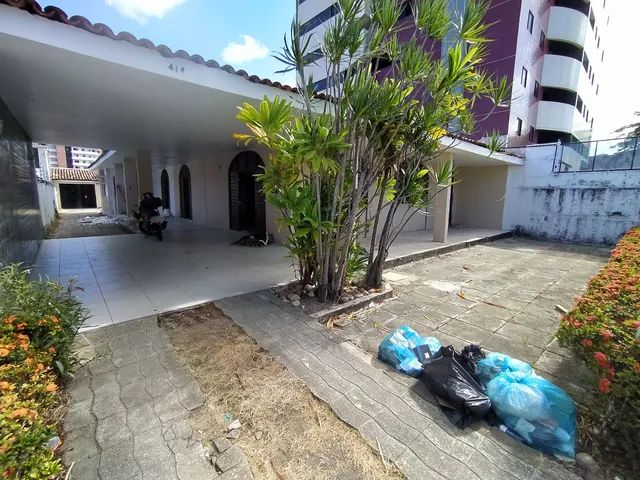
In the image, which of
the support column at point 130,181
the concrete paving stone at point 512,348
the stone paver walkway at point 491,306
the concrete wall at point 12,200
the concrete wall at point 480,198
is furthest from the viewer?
the support column at point 130,181

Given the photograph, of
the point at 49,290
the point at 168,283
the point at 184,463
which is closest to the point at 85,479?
the point at 184,463

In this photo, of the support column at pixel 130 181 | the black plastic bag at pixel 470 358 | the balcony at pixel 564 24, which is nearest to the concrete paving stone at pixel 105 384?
the black plastic bag at pixel 470 358

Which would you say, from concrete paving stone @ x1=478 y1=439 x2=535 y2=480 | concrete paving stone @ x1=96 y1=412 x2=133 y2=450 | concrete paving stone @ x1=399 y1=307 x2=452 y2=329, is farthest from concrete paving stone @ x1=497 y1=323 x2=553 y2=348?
concrete paving stone @ x1=96 y1=412 x2=133 y2=450

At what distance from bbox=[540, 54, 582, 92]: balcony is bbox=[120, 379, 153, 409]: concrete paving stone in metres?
21.3

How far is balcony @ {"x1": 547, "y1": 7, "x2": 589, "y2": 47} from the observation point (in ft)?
50.2

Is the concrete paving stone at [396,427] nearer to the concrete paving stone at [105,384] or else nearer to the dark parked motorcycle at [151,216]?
the concrete paving stone at [105,384]

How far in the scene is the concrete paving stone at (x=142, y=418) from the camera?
168 centimetres

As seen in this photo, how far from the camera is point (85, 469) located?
1419mm

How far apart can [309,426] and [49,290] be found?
6.94 ft

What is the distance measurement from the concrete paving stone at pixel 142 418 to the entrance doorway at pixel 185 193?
1221 cm

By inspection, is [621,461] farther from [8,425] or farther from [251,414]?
[8,425]

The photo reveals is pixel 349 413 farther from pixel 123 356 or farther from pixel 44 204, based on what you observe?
pixel 44 204

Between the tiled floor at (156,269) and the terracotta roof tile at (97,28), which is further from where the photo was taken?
the tiled floor at (156,269)

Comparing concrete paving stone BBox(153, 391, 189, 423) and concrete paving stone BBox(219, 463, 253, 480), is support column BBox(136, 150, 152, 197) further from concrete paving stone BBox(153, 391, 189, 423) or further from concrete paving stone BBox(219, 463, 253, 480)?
concrete paving stone BBox(219, 463, 253, 480)
